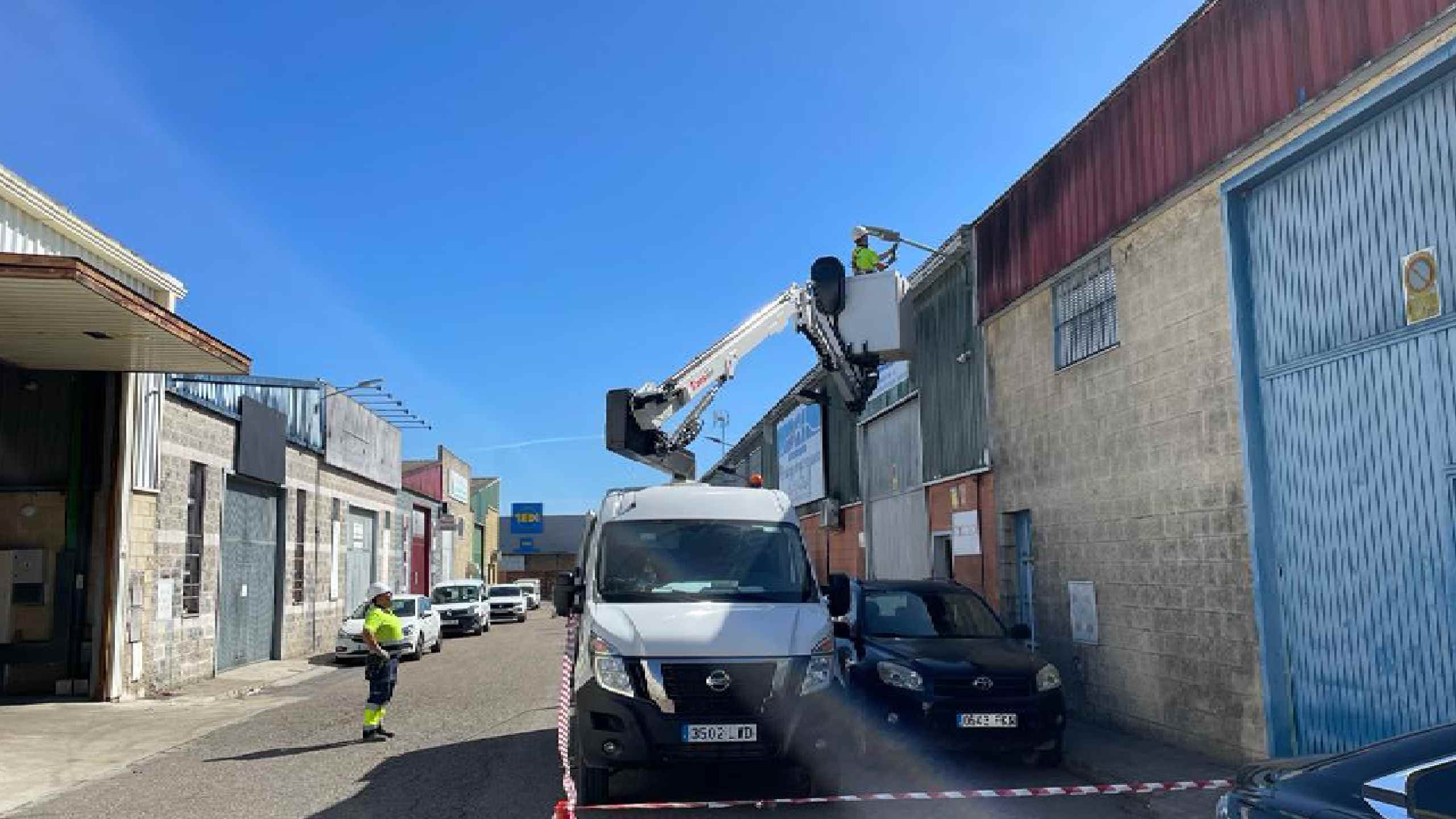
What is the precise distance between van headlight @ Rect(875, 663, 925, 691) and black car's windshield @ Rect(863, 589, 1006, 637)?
97cm

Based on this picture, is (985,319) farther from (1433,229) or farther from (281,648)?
(281,648)

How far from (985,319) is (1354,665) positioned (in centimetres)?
796

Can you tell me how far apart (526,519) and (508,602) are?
46.6 m

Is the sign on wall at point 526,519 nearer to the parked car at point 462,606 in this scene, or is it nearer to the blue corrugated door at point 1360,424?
the parked car at point 462,606

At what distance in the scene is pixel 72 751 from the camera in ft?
37.4

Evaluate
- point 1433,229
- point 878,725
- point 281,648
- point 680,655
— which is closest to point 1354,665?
point 1433,229

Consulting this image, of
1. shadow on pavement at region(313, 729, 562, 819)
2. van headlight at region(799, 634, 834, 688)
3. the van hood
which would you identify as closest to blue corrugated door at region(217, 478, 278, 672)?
shadow on pavement at region(313, 729, 562, 819)

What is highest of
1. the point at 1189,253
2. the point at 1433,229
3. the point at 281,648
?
the point at 1189,253

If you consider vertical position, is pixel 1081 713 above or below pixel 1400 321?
below

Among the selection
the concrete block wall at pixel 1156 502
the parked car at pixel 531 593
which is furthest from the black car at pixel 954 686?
the parked car at pixel 531 593

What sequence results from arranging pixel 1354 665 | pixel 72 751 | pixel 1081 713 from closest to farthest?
pixel 1354 665, pixel 72 751, pixel 1081 713

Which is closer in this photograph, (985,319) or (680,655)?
(680,655)

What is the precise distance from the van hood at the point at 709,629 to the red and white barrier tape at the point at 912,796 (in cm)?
105

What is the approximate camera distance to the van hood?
7.59 m
